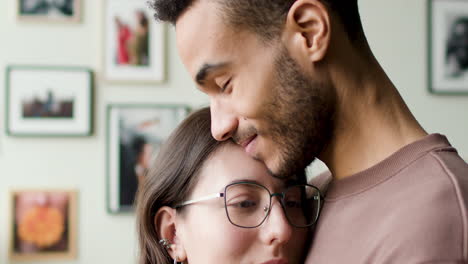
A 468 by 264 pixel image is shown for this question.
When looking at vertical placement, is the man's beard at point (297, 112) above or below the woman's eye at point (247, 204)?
above

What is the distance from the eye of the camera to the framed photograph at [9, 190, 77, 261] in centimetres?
335

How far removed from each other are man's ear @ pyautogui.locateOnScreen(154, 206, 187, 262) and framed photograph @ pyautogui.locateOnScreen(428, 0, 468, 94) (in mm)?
2540

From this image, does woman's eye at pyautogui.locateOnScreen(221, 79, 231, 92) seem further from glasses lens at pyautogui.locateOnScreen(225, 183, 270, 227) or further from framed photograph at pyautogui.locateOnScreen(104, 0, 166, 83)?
framed photograph at pyautogui.locateOnScreen(104, 0, 166, 83)

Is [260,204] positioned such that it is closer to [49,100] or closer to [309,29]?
[309,29]

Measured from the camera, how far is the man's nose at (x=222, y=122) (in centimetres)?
121

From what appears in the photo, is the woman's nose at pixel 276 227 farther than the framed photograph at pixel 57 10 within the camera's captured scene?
No

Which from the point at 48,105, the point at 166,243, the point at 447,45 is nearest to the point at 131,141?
the point at 48,105

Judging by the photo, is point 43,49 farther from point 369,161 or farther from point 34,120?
point 369,161

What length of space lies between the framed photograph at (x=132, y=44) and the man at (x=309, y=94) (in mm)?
2272

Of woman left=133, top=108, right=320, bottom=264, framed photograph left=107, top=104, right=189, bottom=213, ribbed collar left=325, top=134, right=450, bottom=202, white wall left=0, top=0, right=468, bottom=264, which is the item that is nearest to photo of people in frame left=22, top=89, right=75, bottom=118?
white wall left=0, top=0, right=468, bottom=264

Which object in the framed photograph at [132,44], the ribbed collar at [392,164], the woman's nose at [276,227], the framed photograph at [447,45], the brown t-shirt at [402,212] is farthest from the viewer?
the framed photograph at [447,45]

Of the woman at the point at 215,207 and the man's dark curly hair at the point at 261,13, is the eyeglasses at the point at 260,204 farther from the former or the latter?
the man's dark curly hair at the point at 261,13

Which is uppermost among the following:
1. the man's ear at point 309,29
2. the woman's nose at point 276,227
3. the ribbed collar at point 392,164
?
the man's ear at point 309,29

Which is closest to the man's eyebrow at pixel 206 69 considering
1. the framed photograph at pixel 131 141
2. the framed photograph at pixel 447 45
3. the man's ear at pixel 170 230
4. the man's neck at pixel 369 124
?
the man's neck at pixel 369 124
